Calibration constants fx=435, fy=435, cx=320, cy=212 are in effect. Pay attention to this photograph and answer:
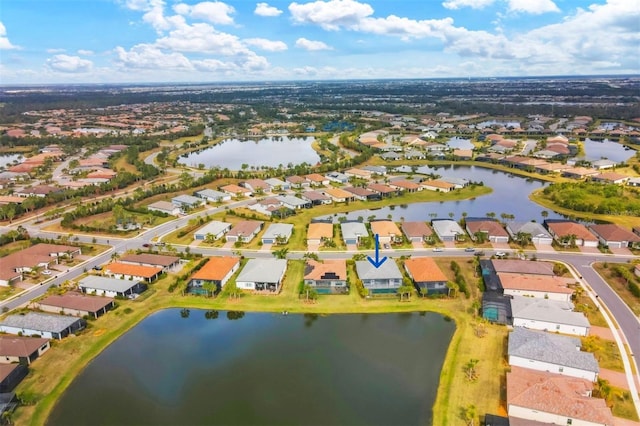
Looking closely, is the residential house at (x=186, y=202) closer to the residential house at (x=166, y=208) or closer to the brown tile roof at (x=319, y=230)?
the residential house at (x=166, y=208)

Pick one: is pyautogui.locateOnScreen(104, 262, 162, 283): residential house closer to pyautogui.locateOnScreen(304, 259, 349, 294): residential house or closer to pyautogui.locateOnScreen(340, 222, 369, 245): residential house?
pyautogui.locateOnScreen(304, 259, 349, 294): residential house

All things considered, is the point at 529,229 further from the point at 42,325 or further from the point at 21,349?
the point at 21,349

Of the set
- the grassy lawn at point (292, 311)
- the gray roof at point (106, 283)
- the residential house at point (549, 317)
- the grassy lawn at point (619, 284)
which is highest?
the gray roof at point (106, 283)

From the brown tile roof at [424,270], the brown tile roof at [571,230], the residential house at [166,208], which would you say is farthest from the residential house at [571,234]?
the residential house at [166,208]

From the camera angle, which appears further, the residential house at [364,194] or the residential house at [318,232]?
the residential house at [364,194]

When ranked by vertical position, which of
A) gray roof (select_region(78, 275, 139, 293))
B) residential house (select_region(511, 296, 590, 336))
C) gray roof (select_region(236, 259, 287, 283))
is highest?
gray roof (select_region(236, 259, 287, 283))

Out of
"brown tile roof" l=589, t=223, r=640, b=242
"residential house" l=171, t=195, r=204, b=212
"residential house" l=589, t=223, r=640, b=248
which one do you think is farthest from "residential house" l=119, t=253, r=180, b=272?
"brown tile roof" l=589, t=223, r=640, b=242

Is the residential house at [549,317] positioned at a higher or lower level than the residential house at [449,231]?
lower
